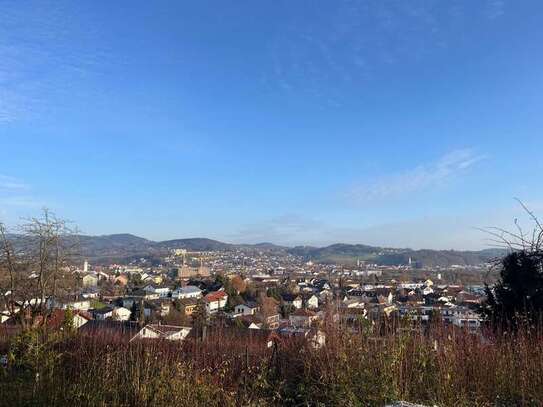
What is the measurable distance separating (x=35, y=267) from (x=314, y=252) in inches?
6367

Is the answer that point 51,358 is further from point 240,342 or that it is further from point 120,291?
point 120,291

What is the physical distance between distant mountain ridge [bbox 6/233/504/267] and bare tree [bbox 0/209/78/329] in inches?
3290

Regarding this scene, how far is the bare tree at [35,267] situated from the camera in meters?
8.72

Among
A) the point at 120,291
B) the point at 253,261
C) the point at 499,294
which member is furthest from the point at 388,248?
the point at 499,294

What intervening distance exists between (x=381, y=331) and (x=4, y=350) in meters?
6.72

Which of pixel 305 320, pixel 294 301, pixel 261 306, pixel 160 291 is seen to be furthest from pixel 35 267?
pixel 160 291

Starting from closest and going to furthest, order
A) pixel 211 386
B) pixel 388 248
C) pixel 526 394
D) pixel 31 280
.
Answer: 1. pixel 526 394
2. pixel 211 386
3. pixel 31 280
4. pixel 388 248

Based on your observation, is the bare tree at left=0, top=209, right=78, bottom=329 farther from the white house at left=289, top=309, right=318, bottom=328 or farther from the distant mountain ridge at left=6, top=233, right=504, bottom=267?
the distant mountain ridge at left=6, top=233, right=504, bottom=267

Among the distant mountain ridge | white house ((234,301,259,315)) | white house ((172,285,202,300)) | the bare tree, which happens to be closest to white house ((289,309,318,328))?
the bare tree

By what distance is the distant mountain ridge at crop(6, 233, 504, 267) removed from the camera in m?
117

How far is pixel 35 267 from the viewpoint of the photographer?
Result: 916 centimetres

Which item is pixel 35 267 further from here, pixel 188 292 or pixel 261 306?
pixel 188 292

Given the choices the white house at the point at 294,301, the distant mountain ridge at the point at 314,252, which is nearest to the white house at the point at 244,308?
the white house at the point at 294,301

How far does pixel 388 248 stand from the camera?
493 ft
